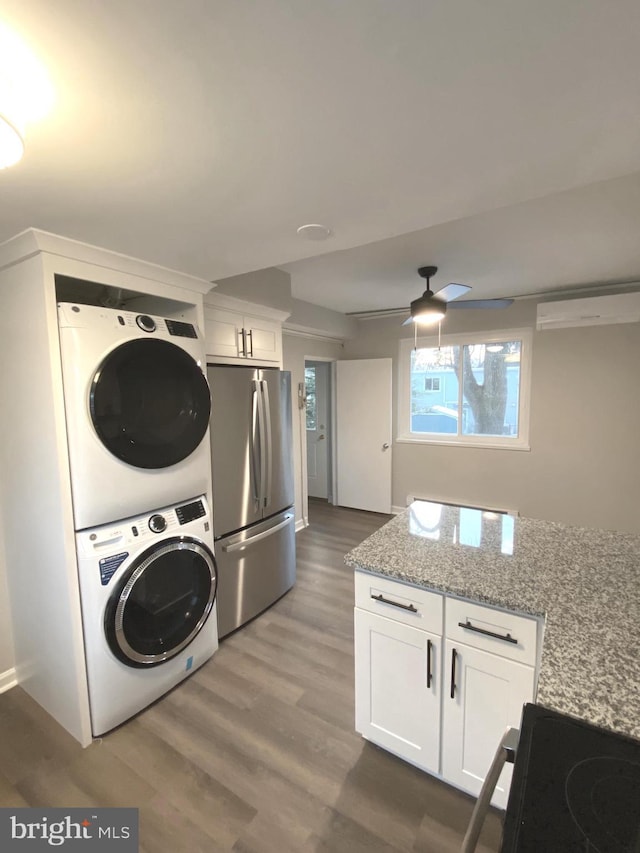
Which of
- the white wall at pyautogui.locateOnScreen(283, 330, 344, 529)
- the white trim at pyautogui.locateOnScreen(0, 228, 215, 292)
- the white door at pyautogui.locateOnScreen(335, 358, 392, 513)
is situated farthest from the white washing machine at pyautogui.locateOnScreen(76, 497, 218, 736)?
the white door at pyautogui.locateOnScreen(335, 358, 392, 513)

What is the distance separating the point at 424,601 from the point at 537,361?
341 centimetres

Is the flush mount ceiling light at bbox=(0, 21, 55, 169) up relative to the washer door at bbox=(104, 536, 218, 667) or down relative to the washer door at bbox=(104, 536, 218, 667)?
up

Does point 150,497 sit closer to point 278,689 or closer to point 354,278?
point 278,689

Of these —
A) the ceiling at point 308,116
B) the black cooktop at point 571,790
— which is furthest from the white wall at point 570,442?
the black cooktop at point 571,790

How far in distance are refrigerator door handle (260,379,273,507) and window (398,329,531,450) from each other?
7.72 ft

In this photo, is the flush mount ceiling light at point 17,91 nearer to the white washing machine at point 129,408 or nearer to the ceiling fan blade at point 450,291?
the white washing machine at point 129,408

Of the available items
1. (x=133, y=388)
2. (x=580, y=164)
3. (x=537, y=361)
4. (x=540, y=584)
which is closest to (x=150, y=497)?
(x=133, y=388)

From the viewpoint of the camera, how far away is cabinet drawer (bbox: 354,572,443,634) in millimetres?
1395

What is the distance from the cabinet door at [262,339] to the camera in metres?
2.59

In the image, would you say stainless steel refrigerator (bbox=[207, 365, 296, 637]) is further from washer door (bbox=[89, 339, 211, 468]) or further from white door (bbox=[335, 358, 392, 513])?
white door (bbox=[335, 358, 392, 513])

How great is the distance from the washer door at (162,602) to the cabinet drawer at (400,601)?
946mm

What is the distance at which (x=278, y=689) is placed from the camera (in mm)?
2021

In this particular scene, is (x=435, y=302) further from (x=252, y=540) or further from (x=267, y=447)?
(x=252, y=540)

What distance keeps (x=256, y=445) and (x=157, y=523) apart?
82 centimetres
